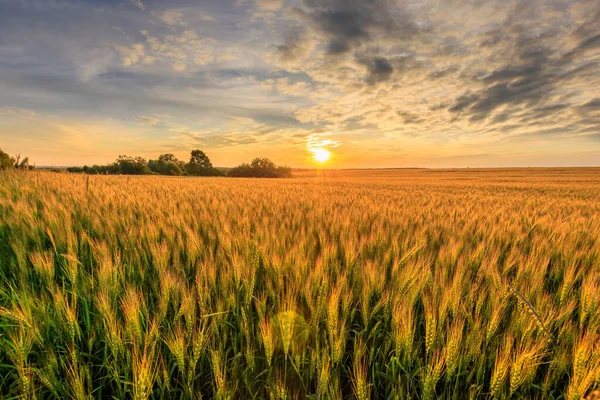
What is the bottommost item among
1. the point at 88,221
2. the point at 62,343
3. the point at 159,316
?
the point at 62,343

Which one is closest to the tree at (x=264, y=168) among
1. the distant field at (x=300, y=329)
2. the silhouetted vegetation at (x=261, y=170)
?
the silhouetted vegetation at (x=261, y=170)

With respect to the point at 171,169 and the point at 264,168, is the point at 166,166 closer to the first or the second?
the point at 171,169

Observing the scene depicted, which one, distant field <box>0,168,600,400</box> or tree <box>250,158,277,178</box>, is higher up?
tree <box>250,158,277,178</box>

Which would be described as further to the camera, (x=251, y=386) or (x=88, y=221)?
(x=88, y=221)

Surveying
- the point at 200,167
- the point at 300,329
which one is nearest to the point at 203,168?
the point at 200,167

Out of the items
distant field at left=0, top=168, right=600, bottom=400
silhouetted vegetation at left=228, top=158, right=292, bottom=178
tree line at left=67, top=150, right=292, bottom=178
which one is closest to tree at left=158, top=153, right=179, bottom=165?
tree line at left=67, top=150, right=292, bottom=178

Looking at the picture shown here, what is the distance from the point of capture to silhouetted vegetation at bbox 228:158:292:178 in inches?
2047

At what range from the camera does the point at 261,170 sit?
52.5m

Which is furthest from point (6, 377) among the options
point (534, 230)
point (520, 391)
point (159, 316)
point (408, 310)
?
point (534, 230)

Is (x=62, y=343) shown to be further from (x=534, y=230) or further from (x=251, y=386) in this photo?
(x=534, y=230)

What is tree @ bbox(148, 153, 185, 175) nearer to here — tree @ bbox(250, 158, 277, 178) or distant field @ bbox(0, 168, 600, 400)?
tree @ bbox(250, 158, 277, 178)

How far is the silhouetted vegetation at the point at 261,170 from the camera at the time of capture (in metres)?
52.0

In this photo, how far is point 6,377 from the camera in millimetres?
1195

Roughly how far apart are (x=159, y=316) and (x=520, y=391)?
1598mm
